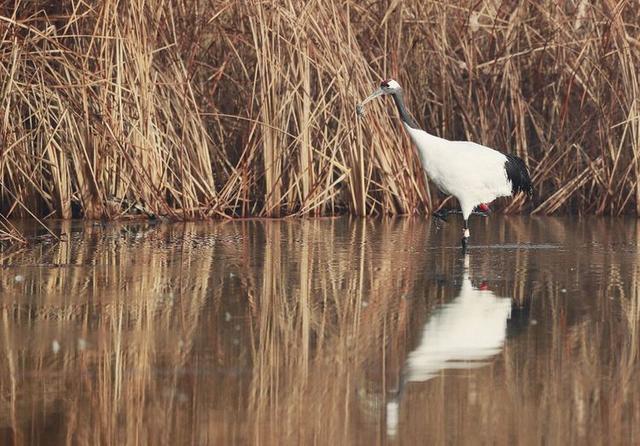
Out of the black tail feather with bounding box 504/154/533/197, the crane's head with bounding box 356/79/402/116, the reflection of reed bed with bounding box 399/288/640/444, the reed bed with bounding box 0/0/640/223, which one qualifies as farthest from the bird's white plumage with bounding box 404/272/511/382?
the reed bed with bounding box 0/0/640/223

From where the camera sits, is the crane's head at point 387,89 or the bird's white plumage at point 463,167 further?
the crane's head at point 387,89

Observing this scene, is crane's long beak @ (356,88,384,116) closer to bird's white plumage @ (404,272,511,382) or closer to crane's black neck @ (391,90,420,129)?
crane's black neck @ (391,90,420,129)

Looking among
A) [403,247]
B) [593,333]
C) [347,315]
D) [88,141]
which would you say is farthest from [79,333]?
[88,141]

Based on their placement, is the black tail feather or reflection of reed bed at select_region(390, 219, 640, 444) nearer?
reflection of reed bed at select_region(390, 219, 640, 444)

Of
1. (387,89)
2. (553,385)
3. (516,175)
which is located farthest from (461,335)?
(387,89)

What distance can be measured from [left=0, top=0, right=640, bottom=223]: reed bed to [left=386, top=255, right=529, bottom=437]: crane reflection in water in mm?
4925

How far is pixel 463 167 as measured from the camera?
10.8m

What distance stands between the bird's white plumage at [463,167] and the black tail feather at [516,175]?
6 centimetres

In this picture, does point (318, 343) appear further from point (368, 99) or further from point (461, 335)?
point (368, 99)

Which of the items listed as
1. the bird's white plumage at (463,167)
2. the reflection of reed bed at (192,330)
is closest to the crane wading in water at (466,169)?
the bird's white plumage at (463,167)

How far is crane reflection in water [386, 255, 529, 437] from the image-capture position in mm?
5531

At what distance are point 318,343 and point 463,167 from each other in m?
4.74

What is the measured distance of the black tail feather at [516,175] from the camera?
11195 millimetres

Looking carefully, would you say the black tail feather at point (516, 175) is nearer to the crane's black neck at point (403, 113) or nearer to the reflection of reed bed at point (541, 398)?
the crane's black neck at point (403, 113)
